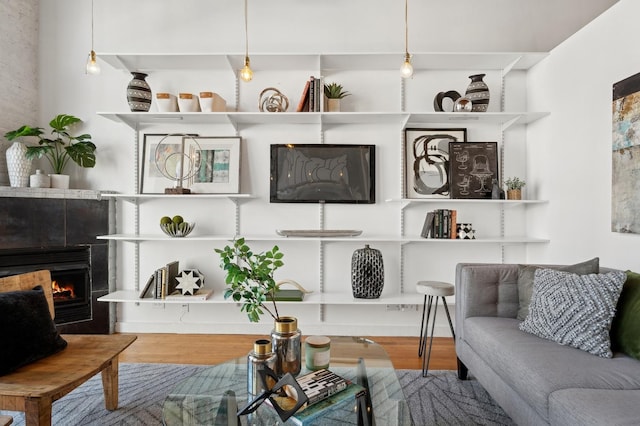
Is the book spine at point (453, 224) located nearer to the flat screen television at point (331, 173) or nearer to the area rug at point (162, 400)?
the flat screen television at point (331, 173)

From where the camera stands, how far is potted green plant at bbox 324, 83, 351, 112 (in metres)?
3.06

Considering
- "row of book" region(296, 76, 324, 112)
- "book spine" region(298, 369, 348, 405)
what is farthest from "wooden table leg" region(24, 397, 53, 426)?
"row of book" region(296, 76, 324, 112)

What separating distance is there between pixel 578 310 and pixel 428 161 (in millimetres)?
1790

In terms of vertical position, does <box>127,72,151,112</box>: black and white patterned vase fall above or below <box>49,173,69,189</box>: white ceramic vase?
above

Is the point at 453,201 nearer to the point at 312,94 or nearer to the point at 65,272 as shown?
the point at 312,94

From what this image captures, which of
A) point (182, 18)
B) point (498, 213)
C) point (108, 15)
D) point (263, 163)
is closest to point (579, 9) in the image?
point (498, 213)

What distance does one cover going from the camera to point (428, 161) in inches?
127

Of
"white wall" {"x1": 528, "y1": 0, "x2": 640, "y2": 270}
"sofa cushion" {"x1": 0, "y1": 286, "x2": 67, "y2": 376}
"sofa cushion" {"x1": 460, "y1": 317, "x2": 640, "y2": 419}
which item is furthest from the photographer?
"white wall" {"x1": 528, "y1": 0, "x2": 640, "y2": 270}

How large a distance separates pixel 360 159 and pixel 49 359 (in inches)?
99.1

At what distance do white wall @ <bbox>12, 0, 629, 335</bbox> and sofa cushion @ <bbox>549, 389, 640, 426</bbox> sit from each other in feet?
6.34

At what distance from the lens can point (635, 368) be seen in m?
1.50

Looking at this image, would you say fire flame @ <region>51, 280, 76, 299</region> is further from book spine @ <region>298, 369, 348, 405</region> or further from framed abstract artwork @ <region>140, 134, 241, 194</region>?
book spine @ <region>298, 369, 348, 405</region>

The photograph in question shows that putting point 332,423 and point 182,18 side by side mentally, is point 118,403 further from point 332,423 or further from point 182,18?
point 182,18

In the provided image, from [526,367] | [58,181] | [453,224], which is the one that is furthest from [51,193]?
[526,367]
